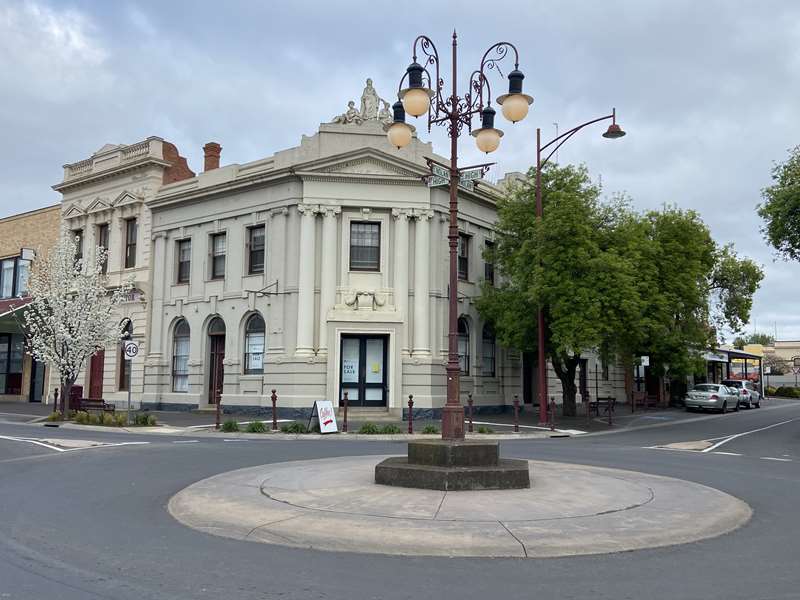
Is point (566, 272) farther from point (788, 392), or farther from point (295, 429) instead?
point (788, 392)

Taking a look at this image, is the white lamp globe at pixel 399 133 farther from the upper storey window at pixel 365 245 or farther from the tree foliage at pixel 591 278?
the upper storey window at pixel 365 245

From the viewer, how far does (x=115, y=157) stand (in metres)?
34.2

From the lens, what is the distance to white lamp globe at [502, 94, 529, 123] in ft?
36.3

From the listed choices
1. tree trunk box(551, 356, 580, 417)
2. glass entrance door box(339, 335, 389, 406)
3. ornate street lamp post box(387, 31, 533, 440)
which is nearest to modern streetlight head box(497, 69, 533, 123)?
Result: ornate street lamp post box(387, 31, 533, 440)

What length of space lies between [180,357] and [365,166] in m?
11.6

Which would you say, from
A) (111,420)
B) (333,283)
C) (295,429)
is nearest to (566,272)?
(333,283)

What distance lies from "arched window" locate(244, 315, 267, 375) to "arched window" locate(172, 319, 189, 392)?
3.59 m

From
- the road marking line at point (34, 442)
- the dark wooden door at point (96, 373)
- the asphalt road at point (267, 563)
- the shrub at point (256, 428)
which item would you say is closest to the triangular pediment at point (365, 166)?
the shrub at point (256, 428)

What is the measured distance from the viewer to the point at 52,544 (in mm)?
6934

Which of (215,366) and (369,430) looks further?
(215,366)

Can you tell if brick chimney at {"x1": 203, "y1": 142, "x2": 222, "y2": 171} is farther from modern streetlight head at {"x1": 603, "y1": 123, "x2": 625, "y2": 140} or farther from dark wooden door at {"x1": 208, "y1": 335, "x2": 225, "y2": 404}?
modern streetlight head at {"x1": 603, "y1": 123, "x2": 625, "y2": 140}

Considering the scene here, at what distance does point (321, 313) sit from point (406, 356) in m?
3.50

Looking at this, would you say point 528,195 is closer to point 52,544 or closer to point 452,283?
point 452,283

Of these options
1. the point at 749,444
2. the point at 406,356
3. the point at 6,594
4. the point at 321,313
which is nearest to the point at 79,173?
the point at 321,313
